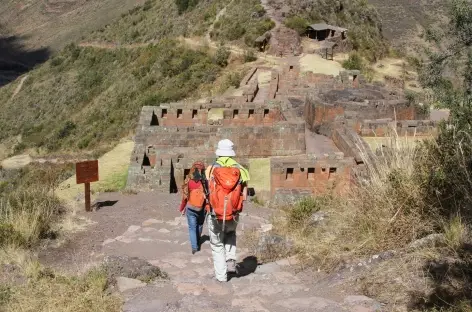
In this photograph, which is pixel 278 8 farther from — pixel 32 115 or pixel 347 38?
pixel 32 115

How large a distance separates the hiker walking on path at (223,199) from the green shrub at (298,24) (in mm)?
37316

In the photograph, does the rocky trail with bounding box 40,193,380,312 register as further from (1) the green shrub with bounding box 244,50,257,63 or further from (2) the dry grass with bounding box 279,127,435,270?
(1) the green shrub with bounding box 244,50,257,63

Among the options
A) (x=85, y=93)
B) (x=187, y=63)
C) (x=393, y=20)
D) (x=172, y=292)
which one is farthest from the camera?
(x=393, y=20)

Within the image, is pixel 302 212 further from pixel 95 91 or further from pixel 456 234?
pixel 95 91

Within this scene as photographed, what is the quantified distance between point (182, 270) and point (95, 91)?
45998 mm

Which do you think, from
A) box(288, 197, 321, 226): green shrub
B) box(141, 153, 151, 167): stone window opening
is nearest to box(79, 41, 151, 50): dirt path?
box(141, 153, 151, 167): stone window opening

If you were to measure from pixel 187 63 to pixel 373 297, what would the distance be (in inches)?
1457

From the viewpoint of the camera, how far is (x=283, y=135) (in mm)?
16109

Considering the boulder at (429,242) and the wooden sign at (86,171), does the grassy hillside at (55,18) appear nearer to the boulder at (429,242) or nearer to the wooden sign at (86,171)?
the wooden sign at (86,171)

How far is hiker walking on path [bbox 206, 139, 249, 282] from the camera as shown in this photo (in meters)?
6.57

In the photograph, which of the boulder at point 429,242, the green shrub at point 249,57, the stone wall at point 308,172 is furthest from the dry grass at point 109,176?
the green shrub at point 249,57

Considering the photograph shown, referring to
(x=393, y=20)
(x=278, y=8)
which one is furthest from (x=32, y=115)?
(x=393, y=20)

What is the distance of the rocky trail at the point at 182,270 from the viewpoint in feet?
18.9

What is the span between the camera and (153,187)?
1383 cm
